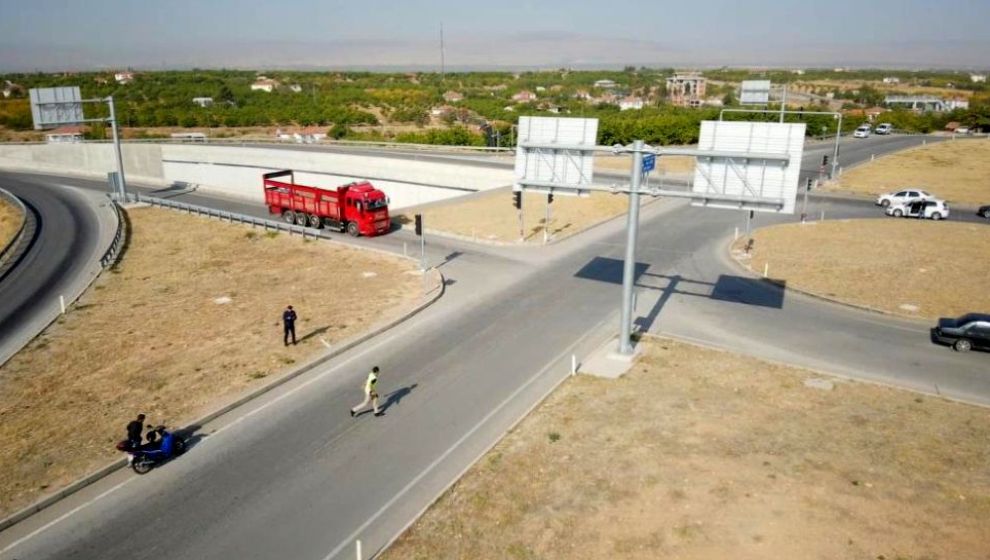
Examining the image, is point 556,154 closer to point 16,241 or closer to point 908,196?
point 908,196

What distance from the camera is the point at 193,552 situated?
40.1 ft

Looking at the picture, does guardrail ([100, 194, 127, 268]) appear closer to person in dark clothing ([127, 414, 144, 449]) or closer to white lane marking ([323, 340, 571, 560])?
person in dark clothing ([127, 414, 144, 449])

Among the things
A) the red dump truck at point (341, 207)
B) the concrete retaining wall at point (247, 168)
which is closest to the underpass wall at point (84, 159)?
the concrete retaining wall at point (247, 168)

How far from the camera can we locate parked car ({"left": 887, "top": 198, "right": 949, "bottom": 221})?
42000 mm

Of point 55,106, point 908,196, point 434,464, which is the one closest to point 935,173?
point 908,196

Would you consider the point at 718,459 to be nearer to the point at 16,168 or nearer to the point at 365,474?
the point at 365,474

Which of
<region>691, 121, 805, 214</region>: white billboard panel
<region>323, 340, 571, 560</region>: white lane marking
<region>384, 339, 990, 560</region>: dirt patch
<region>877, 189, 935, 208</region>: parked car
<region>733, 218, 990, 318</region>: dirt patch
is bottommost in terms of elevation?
<region>323, 340, 571, 560</region>: white lane marking

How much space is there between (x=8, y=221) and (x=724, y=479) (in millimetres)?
52011

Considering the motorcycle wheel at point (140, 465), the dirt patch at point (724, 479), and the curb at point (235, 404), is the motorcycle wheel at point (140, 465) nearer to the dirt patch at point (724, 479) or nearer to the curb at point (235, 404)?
the curb at point (235, 404)

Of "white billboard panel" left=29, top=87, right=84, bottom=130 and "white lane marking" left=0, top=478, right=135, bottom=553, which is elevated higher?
"white billboard panel" left=29, top=87, right=84, bottom=130

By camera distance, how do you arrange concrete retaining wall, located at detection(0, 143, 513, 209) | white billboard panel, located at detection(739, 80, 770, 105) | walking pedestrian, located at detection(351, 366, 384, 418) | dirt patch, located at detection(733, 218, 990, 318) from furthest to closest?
concrete retaining wall, located at detection(0, 143, 513, 209), white billboard panel, located at detection(739, 80, 770, 105), dirt patch, located at detection(733, 218, 990, 318), walking pedestrian, located at detection(351, 366, 384, 418)

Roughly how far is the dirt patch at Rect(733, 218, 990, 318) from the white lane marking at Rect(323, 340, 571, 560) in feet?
46.9

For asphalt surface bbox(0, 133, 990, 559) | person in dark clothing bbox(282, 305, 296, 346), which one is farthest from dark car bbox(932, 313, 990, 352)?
person in dark clothing bbox(282, 305, 296, 346)

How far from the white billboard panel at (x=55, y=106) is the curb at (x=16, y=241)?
6399 mm
